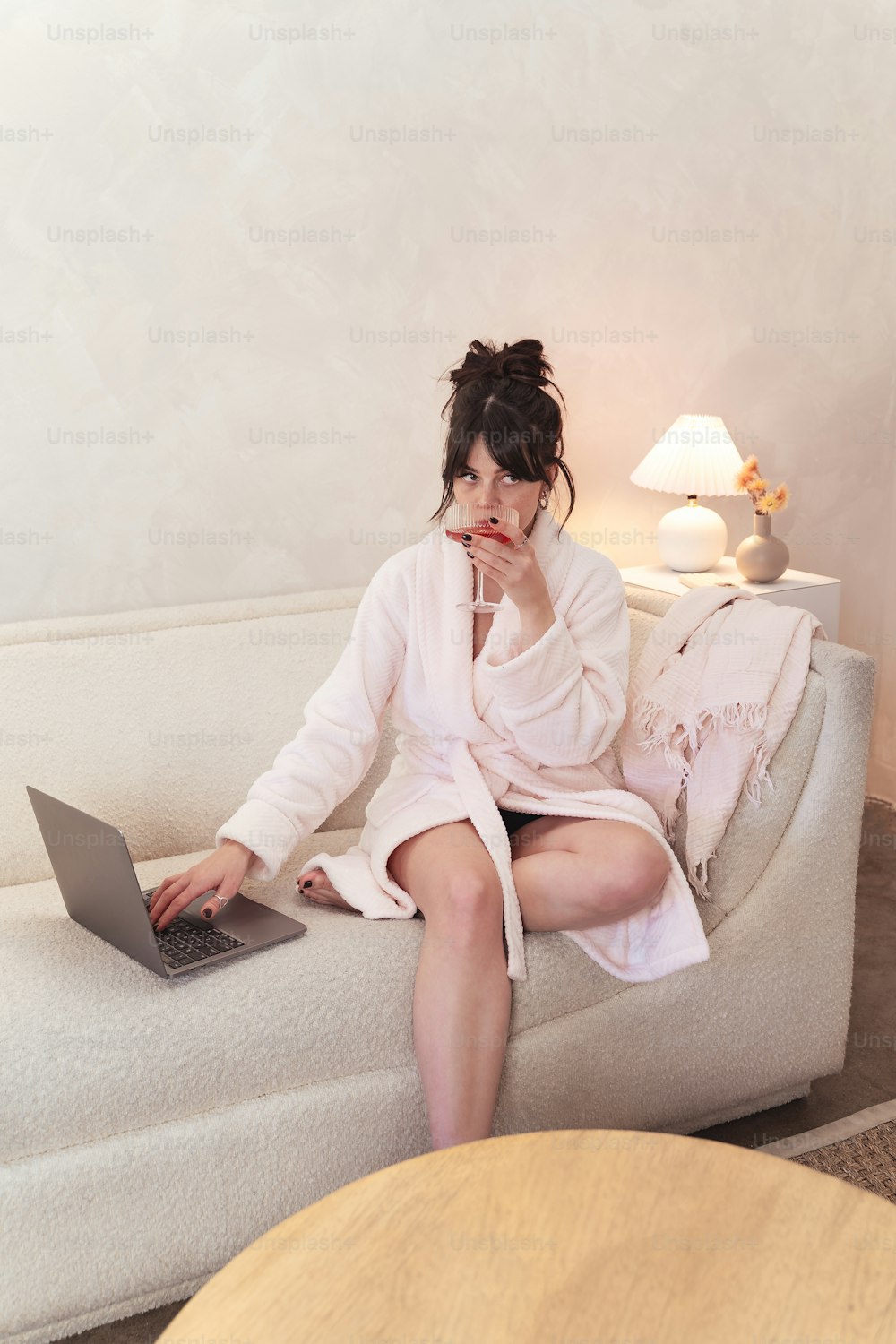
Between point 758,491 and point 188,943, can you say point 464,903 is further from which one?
point 758,491

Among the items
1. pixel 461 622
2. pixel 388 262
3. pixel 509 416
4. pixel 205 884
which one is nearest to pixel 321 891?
pixel 205 884

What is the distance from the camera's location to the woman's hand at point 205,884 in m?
1.50

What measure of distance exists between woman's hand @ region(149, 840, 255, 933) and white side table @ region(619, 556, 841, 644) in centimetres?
135

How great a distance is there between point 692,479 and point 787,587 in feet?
1.09

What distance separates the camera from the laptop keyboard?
145 centimetres

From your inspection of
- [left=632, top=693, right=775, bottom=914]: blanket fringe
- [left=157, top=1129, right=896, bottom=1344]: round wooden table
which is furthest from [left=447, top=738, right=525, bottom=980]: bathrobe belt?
[left=157, top=1129, right=896, bottom=1344]: round wooden table

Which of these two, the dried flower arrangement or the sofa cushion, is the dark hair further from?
the dried flower arrangement

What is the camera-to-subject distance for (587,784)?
68.7 inches

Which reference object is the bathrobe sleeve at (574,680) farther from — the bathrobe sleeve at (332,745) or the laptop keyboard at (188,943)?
the laptop keyboard at (188,943)

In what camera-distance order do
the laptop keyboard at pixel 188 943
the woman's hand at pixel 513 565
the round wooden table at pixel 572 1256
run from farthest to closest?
the woman's hand at pixel 513 565
the laptop keyboard at pixel 188 943
the round wooden table at pixel 572 1256

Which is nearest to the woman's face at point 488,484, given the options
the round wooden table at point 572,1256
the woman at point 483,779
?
the woman at point 483,779

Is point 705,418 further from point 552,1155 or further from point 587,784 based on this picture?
point 552,1155

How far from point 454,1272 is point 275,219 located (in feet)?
6.38

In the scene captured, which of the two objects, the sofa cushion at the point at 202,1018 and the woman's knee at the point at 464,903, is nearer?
the sofa cushion at the point at 202,1018
